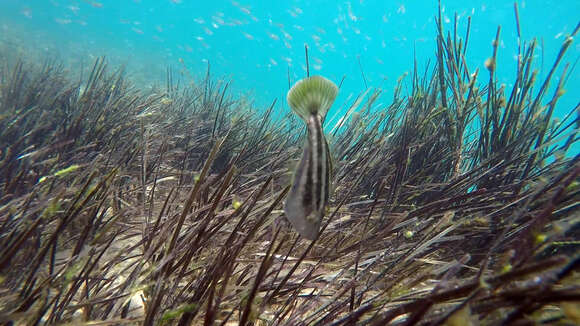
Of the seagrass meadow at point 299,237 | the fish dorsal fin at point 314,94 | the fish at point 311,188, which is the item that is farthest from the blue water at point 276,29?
the fish at point 311,188

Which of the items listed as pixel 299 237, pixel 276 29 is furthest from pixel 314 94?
pixel 276 29

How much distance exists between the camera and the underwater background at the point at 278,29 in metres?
35.5

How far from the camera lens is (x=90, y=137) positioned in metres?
2.92

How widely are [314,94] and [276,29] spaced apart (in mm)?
51501

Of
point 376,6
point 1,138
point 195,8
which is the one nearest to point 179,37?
point 195,8

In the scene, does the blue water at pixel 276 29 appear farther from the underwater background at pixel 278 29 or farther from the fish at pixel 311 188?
the fish at pixel 311 188

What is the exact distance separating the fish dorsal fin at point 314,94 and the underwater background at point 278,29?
31238 millimetres

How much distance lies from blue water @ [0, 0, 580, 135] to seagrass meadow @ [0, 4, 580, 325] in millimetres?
29657

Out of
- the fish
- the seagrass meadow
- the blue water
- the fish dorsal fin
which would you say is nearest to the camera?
the seagrass meadow

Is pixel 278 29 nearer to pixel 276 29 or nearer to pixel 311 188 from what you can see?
pixel 276 29

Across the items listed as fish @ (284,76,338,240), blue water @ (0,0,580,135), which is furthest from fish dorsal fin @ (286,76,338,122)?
blue water @ (0,0,580,135)

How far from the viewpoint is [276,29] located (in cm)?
4716

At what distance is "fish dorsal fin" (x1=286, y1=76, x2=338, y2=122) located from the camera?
1.08 meters

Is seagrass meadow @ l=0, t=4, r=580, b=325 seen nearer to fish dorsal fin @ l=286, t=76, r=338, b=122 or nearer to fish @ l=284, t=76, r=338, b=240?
fish @ l=284, t=76, r=338, b=240
